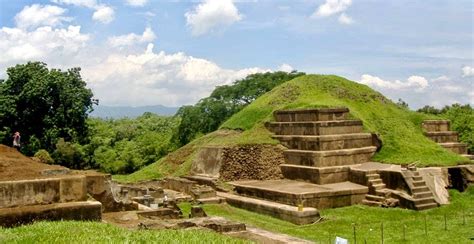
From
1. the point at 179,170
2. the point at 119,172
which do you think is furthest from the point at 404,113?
the point at 119,172

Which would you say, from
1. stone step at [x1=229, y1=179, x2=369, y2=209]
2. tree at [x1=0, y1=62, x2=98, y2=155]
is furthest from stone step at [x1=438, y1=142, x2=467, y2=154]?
tree at [x1=0, y1=62, x2=98, y2=155]

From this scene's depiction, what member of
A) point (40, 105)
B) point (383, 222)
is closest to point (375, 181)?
point (383, 222)

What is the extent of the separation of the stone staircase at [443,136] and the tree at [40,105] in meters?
18.8

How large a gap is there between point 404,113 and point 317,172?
7.00 m

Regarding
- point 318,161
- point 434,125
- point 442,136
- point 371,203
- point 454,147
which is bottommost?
point 371,203

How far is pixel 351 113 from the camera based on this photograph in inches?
790

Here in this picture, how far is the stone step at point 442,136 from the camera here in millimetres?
21534

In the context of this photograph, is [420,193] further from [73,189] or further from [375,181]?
[73,189]

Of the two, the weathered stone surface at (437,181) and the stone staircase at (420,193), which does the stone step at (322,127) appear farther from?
the stone staircase at (420,193)

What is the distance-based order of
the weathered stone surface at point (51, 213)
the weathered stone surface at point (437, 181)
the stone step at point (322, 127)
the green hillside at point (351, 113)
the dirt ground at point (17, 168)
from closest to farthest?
the weathered stone surface at point (51, 213)
the dirt ground at point (17, 168)
the weathered stone surface at point (437, 181)
the stone step at point (322, 127)
the green hillside at point (351, 113)

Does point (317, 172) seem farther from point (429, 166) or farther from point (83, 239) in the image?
point (83, 239)

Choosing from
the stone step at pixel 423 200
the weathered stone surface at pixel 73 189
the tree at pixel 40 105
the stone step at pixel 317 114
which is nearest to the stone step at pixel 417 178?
the stone step at pixel 423 200

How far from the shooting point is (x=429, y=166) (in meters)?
17.4

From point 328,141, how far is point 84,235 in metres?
12.1
